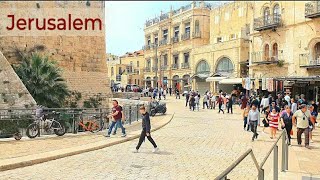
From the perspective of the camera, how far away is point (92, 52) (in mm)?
21547

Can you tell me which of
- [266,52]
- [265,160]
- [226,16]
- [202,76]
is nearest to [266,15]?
[266,52]

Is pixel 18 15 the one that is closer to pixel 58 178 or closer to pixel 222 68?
pixel 58 178

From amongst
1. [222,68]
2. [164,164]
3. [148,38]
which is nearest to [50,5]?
[164,164]

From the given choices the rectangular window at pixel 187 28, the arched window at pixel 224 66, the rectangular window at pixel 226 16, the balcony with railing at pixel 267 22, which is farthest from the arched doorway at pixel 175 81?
the balcony with railing at pixel 267 22

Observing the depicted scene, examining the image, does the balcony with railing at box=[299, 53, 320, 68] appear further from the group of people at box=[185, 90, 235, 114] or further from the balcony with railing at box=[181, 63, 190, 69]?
the balcony with railing at box=[181, 63, 190, 69]

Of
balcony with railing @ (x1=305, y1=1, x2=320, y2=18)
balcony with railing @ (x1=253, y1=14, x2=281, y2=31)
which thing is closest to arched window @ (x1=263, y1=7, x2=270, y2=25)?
balcony with railing @ (x1=253, y1=14, x2=281, y2=31)

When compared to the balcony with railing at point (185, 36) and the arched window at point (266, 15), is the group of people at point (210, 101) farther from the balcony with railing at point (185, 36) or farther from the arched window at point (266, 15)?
the balcony with railing at point (185, 36)

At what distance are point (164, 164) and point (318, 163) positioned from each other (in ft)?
12.3

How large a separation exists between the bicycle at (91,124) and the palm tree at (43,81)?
3454 mm

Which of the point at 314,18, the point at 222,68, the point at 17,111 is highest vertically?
the point at 314,18

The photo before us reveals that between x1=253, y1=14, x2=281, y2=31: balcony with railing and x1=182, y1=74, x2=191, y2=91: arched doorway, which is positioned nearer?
x1=253, y1=14, x2=281, y2=31: balcony with railing

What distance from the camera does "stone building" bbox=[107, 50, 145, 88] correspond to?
192 ft

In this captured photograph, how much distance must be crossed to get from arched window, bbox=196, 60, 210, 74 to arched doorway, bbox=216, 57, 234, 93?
6.12 feet

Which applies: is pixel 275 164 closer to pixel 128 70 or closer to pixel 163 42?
pixel 163 42
